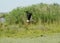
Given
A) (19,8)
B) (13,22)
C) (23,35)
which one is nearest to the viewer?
(23,35)

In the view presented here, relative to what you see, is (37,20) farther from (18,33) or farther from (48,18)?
(18,33)

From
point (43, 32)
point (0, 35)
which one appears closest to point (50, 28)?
point (43, 32)

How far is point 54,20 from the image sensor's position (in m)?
20.1

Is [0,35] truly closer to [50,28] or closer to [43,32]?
[43,32]

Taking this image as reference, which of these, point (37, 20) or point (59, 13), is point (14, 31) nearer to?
point (37, 20)

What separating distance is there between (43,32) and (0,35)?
2974 millimetres

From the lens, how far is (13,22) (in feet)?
64.8

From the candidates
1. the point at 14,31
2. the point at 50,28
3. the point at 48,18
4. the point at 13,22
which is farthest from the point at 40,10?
the point at 14,31

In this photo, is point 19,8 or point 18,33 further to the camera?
point 19,8

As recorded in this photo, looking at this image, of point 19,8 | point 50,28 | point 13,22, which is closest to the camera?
point 50,28

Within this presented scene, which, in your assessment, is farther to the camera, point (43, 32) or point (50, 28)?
point (50, 28)

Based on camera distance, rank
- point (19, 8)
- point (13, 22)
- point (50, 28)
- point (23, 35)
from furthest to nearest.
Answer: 1. point (19, 8)
2. point (13, 22)
3. point (50, 28)
4. point (23, 35)

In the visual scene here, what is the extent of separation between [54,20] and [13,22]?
11.7 feet

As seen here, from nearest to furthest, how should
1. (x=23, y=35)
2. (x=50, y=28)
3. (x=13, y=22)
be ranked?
(x=23, y=35)
(x=50, y=28)
(x=13, y=22)
